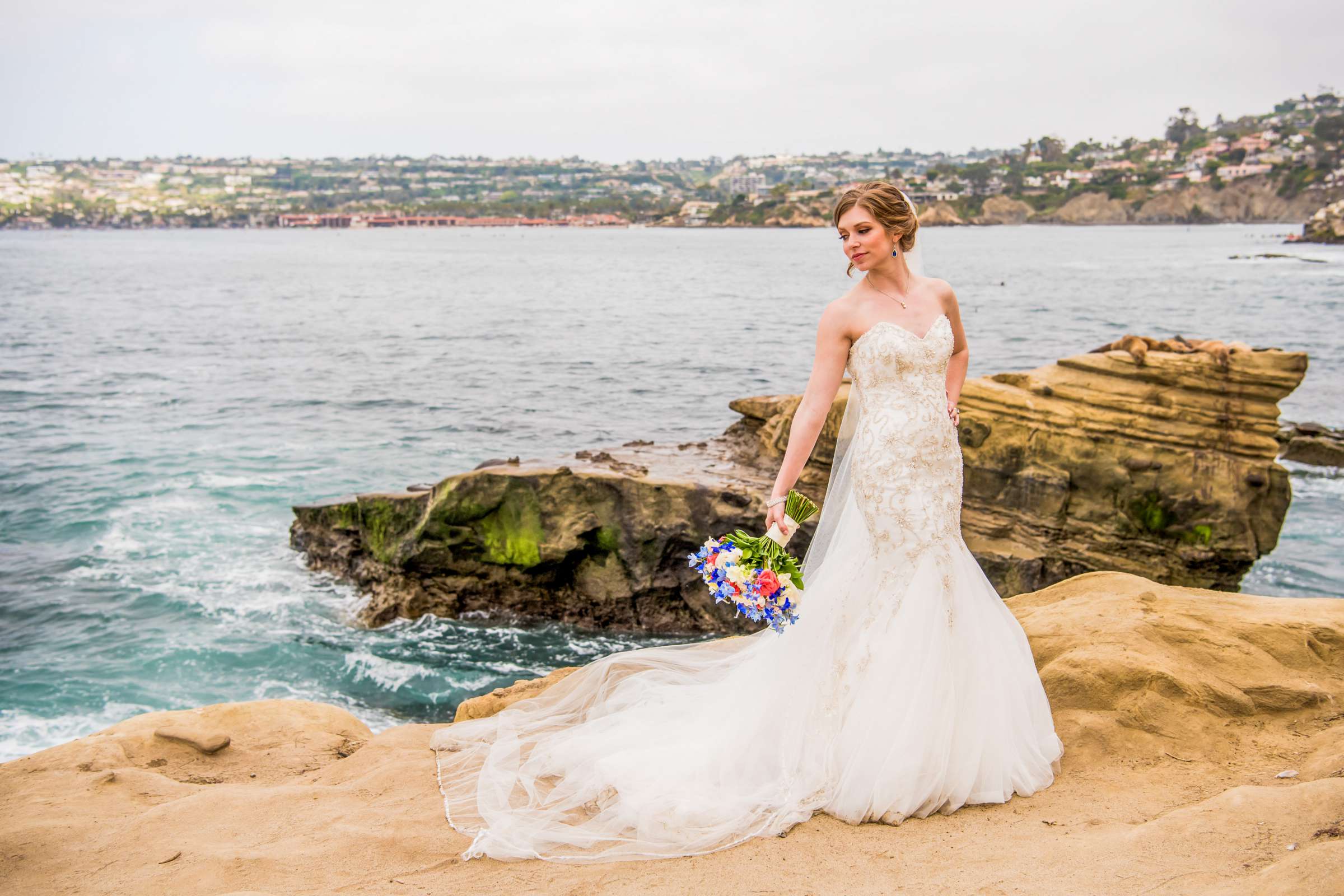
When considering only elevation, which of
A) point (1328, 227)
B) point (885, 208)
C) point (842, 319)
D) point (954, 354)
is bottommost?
point (954, 354)

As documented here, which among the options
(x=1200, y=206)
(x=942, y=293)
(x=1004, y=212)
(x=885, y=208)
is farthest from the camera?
(x=1004, y=212)

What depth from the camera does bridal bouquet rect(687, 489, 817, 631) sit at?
14.2ft

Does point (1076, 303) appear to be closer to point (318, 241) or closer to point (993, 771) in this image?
point (993, 771)

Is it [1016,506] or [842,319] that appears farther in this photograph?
[1016,506]

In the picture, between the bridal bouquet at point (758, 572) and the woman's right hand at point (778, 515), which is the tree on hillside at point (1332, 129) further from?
the bridal bouquet at point (758, 572)

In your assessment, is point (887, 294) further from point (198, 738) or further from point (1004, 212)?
point (1004, 212)

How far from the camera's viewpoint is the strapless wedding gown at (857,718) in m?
4.24

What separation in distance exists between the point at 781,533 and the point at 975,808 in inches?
58.9

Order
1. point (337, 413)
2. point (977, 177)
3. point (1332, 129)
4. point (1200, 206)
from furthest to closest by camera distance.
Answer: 1. point (977, 177)
2. point (1200, 206)
3. point (1332, 129)
4. point (337, 413)

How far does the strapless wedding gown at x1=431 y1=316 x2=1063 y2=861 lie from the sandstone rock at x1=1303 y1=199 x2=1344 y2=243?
10795 cm

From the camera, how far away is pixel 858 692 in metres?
4.45

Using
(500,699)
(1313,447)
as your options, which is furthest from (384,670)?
(1313,447)

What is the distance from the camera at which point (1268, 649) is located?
5.10 m

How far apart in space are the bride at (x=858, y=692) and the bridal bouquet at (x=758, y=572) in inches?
5.8
